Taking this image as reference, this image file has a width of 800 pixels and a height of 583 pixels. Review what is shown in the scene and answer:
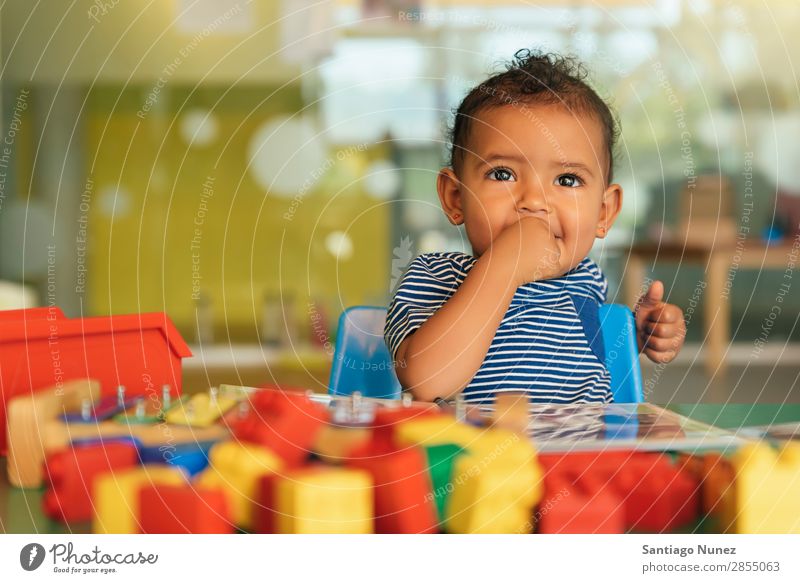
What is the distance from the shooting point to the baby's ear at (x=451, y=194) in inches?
29.3

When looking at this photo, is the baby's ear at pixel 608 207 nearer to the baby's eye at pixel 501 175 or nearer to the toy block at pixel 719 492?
the baby's eye at pixel 501 175

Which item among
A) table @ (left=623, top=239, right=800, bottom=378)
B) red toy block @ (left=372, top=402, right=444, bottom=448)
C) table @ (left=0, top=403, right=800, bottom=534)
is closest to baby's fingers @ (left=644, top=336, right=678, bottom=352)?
table @ (left=0, top=403, right=800, bottom=534)

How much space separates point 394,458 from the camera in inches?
13.2

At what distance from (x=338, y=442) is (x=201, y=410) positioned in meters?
0.07

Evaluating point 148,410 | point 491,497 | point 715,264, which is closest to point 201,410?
point 148,410

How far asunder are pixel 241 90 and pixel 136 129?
0.35 m

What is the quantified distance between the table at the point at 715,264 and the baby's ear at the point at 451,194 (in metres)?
1.82

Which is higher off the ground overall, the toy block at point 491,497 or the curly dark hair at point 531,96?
the curly dark hair at point 531,96

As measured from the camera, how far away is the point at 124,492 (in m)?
0.33

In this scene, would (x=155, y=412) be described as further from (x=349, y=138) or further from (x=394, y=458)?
(x=349, y=138)

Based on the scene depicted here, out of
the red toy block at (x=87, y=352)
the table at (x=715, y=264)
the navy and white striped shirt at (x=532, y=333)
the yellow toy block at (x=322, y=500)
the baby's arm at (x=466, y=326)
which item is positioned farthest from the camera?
the table at (x=715, y=264)

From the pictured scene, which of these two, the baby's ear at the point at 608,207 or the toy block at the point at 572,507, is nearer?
the toy block at the point at 572,507
